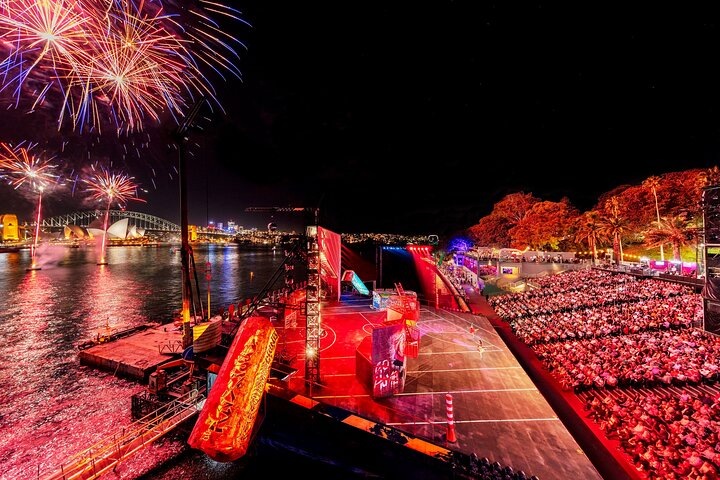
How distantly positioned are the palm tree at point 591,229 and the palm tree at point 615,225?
28.6 inches

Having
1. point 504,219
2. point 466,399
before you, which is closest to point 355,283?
point 466,399

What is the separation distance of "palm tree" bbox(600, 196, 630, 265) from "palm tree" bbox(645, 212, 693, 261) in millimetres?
3510

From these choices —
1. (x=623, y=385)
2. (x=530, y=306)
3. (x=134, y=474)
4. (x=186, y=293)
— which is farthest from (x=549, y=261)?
(x=134, y=474)

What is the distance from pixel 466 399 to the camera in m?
11.0

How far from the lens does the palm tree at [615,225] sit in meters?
36.2

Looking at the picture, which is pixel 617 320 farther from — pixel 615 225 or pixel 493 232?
pixel 493 232

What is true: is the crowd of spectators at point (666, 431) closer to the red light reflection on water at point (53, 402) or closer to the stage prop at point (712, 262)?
the stage prop at point (712, 262)

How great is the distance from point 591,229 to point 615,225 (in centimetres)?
355

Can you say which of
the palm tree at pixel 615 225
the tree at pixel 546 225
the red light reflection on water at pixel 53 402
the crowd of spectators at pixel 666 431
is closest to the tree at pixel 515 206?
the tree at pixel 546 225

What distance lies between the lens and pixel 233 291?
49188 mm

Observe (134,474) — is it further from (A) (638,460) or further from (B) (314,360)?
(A) (638,460)

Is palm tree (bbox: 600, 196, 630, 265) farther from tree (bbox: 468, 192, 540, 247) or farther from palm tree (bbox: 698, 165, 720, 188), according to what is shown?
tree (bbox: 468, 192, 540, 247)

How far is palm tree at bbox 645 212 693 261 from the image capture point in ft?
95.0

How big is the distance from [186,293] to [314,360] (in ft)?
32.0
